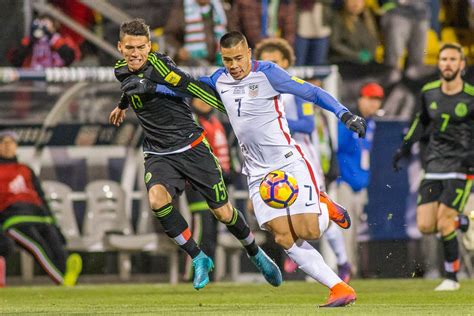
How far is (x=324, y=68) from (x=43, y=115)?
130 inches

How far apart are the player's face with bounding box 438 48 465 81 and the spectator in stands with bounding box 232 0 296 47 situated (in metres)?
3.46

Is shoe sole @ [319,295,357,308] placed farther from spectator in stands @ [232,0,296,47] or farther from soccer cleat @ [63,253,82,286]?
spectator in stands @ [232,0,296,47]

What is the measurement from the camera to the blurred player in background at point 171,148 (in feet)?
→ 38.9

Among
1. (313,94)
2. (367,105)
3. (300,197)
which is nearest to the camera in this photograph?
(313,94)

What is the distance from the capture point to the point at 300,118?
46.8 ft

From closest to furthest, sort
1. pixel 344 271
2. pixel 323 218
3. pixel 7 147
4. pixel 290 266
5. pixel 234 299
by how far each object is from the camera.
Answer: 1. pixel 323 218
2. pixel 234 299
3. pixel 344 271
4. pixel 290 266
5. pixel 7 147

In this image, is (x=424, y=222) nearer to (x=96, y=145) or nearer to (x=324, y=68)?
(x=324, y=68)

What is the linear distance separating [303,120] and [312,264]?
3.56 metres

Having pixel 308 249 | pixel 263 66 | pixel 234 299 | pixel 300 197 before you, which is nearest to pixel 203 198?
pixel 234 299

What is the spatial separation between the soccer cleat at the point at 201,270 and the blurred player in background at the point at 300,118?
1.81 m

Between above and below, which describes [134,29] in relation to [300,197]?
above

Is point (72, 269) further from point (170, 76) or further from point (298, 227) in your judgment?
point (298, 227)

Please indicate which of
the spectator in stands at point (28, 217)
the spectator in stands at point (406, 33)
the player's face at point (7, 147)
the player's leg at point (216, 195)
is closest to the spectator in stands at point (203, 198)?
the spectator in stands at point (28, 217)

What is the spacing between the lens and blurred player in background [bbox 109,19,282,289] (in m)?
11.9
